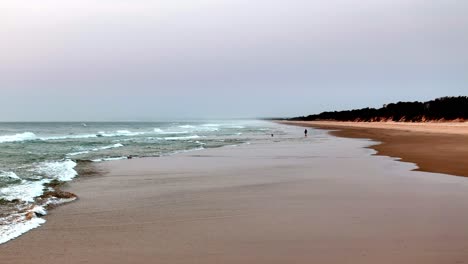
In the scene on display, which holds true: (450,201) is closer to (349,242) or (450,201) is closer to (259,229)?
(349,242)

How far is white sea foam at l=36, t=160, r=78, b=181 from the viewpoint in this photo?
13.4 m

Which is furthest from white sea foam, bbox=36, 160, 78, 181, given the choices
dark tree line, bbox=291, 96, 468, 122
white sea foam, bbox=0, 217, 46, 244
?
dark tree line, bbox=291, 96, 468, 122

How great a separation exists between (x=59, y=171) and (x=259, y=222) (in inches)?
409

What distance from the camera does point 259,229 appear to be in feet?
21.7

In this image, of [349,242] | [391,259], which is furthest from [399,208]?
[391,259]

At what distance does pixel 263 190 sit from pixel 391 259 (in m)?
5.55

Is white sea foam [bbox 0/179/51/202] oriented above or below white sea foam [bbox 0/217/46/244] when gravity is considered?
below

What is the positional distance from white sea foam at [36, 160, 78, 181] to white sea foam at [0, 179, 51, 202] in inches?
47.1

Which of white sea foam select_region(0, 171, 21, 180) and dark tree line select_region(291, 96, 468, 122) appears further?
dark tree line select_region(291, 96, 468, 122)

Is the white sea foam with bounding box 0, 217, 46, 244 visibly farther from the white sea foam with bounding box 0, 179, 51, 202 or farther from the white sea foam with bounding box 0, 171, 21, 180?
the white sea foam with bounding box 0, 171, 21, 180

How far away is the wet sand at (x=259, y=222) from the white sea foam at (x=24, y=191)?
92 cm

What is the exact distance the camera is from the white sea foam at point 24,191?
976 cm

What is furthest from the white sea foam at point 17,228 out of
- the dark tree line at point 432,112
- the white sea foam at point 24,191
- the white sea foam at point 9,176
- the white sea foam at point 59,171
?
the dark tree line at point 432,112

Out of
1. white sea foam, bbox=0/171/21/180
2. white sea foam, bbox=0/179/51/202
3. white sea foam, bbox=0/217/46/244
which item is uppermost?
white sea foam, bbox=0/217/46/244
